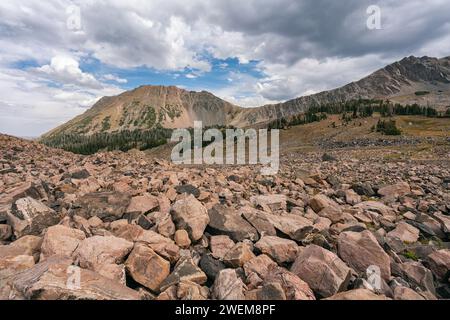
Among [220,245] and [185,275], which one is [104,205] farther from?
[185,275]

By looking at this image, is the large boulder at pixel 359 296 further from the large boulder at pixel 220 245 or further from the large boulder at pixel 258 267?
the large boulder at pixel 220 245

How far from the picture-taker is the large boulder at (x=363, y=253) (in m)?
6.16

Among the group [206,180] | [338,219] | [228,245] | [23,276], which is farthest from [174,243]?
[206,180]

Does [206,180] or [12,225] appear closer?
[12,225]

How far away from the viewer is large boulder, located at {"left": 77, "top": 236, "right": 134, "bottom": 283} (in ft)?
17.6

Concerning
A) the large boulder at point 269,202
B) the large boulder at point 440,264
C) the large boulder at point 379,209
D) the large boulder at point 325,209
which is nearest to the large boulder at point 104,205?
the large boulder at point 269,202

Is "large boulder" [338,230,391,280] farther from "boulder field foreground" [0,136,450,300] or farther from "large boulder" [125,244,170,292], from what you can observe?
"large boulder" [125,244,170,292]

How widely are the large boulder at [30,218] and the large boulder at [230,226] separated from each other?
4438 mm

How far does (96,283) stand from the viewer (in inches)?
191

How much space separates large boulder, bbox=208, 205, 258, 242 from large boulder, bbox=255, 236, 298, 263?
30.7 inches
